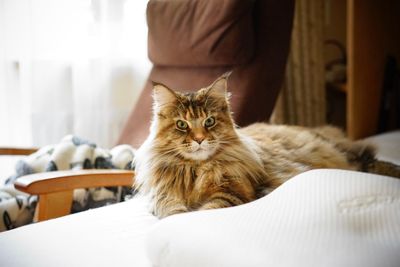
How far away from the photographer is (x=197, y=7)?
1.76 meters

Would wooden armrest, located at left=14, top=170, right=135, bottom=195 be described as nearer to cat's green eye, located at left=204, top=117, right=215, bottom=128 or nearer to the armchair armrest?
the armchair armrest

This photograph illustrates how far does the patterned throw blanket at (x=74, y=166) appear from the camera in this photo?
143cm

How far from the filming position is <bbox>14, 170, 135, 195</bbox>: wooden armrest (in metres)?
1.24

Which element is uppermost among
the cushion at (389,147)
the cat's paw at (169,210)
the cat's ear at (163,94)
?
the cat's ear at (163,94)

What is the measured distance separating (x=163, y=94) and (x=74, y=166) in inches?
23.2

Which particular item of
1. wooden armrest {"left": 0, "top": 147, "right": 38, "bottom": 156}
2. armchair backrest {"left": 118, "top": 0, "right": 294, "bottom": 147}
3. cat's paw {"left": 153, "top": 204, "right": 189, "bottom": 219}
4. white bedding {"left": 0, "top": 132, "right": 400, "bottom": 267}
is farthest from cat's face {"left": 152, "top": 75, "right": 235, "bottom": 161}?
wooden armrest {"left": 0, "top": 147, "right": 38, "bottom": 156}

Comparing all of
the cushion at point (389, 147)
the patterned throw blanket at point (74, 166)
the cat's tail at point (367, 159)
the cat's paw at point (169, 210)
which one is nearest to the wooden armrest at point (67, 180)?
the patterned throw blanket at point (74, 166)

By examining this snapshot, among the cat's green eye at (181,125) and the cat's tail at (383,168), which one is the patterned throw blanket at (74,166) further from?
the cat's tail at (383,168)

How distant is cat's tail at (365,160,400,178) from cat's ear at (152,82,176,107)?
0.71 metres

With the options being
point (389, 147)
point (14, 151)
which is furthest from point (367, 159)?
point (14, 151)

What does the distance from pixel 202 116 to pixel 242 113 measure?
0.52m

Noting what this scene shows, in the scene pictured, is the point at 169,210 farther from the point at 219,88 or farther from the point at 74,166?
the point at 74,166

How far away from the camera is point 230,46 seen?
1.62 metres

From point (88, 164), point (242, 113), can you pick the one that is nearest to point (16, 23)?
point (88, 164)
